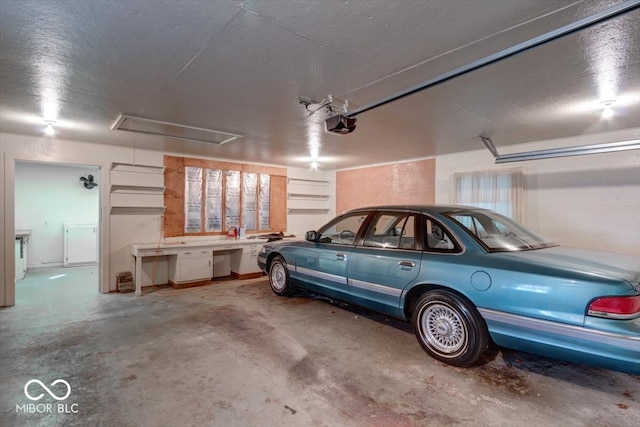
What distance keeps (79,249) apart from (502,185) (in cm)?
895

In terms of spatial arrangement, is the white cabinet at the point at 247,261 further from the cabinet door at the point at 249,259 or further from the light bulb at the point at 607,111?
the light bulb at the point at 607,111

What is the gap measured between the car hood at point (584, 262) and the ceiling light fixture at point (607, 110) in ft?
4.74

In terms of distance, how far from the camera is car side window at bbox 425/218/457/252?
275 cm

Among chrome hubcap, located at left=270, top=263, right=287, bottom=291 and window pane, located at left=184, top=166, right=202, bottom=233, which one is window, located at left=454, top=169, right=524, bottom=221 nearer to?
chrome hubcap, located at left=270, top=263, right=287, bottom=291

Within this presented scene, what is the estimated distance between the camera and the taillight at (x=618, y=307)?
184 centimetres

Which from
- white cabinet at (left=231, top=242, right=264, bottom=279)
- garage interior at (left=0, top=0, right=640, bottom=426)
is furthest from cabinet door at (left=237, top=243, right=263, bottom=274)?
garage interior at (left=0, top=0, right=640, bottom=426)

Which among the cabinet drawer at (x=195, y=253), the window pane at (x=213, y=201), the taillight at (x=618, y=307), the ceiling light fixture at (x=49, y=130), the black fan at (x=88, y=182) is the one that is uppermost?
the ceiling light fixture at (x=49, y=130)

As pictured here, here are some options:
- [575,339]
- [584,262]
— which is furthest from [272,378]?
[584,262]

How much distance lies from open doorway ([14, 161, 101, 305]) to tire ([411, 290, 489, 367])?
21.4ft

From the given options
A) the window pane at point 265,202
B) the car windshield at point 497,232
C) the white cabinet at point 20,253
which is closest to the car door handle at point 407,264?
the car windshield at point 497,232

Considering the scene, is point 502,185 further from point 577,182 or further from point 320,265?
point 320,265

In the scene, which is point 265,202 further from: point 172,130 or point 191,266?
point 172,130

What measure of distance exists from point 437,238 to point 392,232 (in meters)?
0.60

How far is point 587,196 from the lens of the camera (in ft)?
13.3
